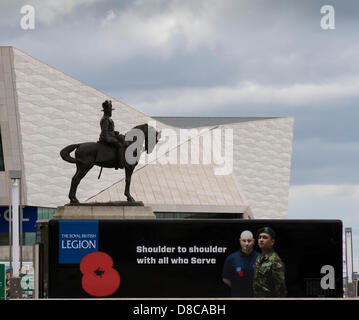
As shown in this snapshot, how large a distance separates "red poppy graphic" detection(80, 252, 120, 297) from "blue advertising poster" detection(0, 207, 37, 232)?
56346 mm

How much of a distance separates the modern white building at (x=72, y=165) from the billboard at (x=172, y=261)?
5157cm

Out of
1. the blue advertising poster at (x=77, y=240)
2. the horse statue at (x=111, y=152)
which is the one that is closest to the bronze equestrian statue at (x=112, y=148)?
the horse statue at (x=111, y=152)

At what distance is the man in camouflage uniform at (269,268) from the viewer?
18.5 meters

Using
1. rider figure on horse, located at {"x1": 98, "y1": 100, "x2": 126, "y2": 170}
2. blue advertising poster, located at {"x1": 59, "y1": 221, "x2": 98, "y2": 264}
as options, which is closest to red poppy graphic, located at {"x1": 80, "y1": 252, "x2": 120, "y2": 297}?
blue advertising poster, located at {"x1": 59, "y1": 221, "x2": 98, "y2": 264}

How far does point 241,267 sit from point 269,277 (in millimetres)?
613

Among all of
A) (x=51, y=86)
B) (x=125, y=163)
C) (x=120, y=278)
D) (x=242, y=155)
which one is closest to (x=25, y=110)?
(x=51, y=86)

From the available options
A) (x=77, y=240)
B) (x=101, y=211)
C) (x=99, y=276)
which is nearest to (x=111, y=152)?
(x=101, y=211)

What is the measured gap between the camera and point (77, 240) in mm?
18391

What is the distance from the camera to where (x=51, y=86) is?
7825 centimetres

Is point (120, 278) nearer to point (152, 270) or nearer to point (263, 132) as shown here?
point (152, 270)

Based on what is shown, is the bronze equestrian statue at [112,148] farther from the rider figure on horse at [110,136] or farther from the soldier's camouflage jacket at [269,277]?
the soldier's camouflage jacket at [269,277]

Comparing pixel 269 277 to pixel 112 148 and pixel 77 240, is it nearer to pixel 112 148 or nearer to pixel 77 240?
pixel 77 240

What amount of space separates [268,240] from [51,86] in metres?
61.5

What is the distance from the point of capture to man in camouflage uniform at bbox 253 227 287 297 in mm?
18516
